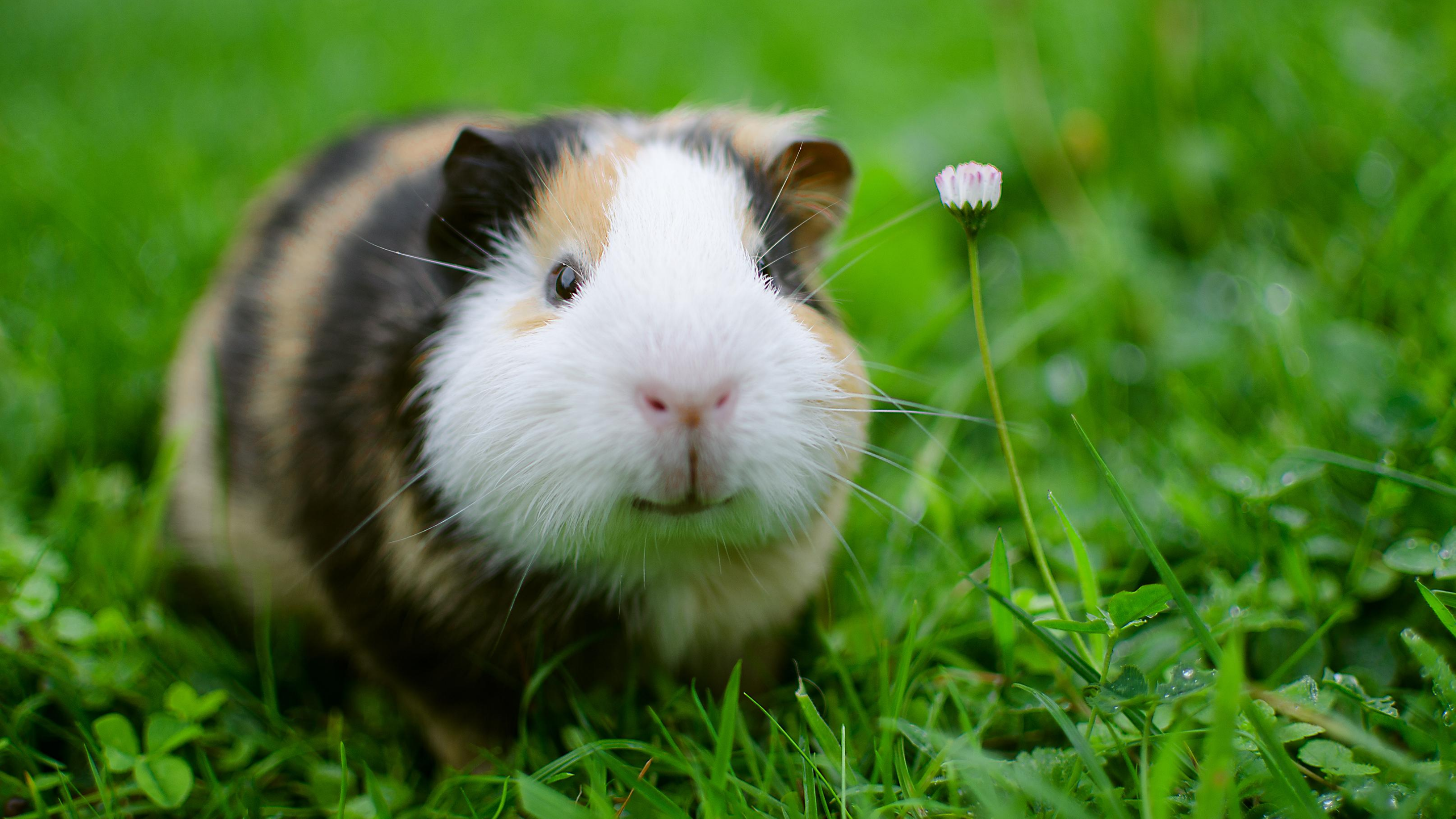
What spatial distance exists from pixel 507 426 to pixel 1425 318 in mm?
2936

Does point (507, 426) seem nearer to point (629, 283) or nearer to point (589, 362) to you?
point (589, 362)

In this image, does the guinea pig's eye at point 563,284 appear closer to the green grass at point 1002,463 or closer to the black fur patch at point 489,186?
the black fur patch at point 489,186

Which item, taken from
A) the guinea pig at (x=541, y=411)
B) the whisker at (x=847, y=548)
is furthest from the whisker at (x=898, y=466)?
the whisker at (x=847, y=548)

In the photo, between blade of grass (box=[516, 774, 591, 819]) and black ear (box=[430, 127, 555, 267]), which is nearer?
blade of grass (box=[516, 774, 591, 819])

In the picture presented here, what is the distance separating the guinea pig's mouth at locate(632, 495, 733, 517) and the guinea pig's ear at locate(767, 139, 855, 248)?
0.89 m

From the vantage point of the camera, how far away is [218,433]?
9.11 ft

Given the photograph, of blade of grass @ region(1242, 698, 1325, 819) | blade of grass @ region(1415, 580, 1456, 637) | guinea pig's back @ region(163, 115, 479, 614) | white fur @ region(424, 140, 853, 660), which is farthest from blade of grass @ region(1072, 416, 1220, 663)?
guinea pig's back @ region(163, 115, 479, 614)

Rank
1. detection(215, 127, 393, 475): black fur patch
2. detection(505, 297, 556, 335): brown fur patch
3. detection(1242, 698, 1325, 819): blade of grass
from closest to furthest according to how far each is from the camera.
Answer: detection(1242, 698, 1325, 819): blade of grass, detection(505, 297, 556, 335): brown fur patch, detection(215, 127, 393, 475): black fur patch

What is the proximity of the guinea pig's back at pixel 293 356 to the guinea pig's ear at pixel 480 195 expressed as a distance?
144 mm

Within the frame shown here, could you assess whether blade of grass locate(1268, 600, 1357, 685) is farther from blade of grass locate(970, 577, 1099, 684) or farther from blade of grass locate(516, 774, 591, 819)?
blade of grass locate(516, 774, 591, 819)

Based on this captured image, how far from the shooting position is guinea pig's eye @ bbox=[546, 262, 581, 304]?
2102mm

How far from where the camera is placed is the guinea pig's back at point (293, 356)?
2.47 metres

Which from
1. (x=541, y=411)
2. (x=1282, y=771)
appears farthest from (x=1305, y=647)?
(x=541, y=411)

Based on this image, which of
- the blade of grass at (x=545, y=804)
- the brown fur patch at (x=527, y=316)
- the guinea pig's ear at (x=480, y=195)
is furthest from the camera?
the guinea pig's ear at (x=480, y=195)
